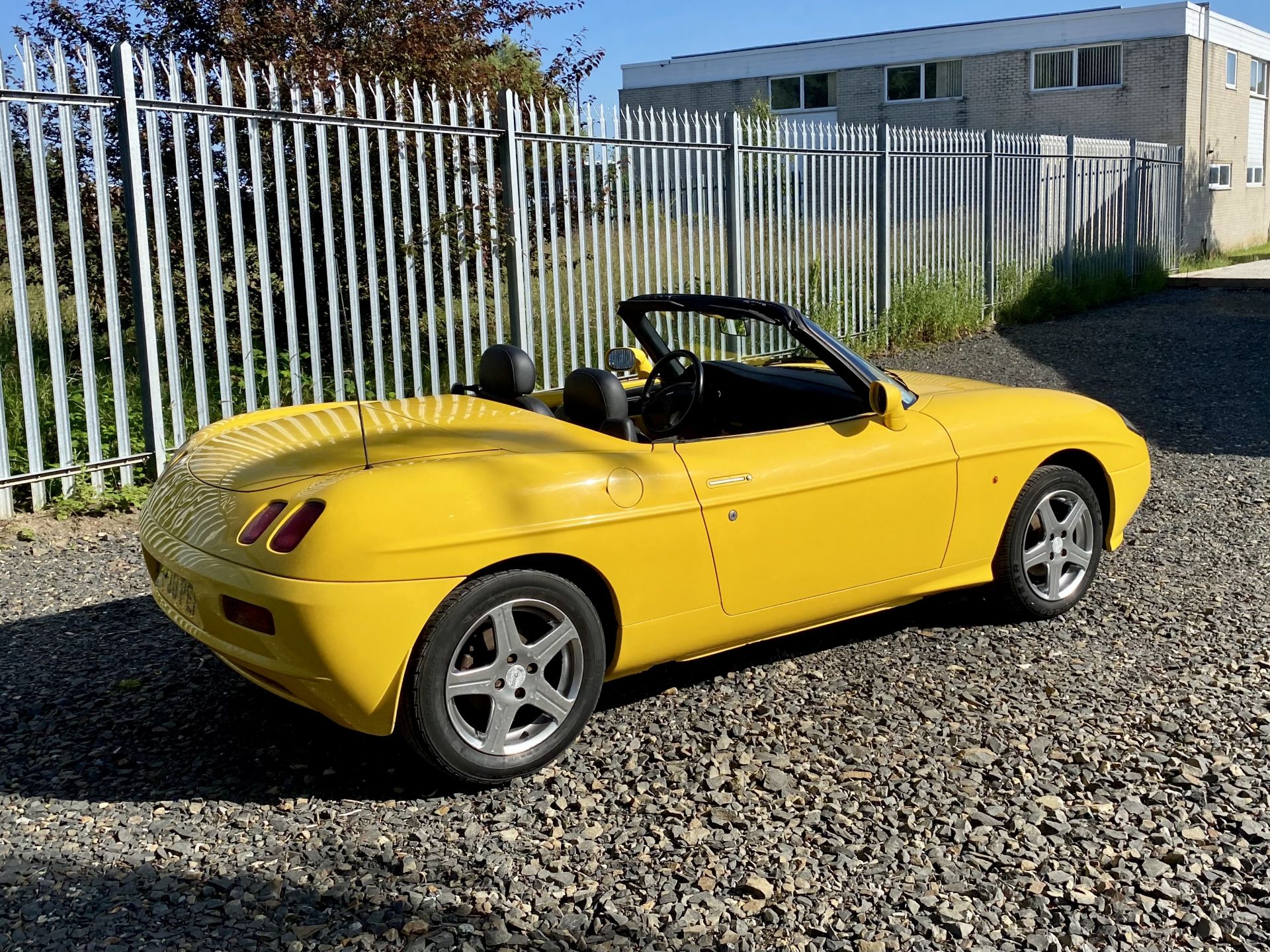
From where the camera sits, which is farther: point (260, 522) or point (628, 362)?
point (628, 362)

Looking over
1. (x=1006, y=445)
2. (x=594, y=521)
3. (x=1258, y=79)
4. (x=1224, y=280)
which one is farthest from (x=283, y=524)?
(x=1258, y=79)

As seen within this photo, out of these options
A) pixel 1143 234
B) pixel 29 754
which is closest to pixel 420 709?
pixel 29 754

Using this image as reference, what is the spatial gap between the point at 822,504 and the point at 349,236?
4781 mm

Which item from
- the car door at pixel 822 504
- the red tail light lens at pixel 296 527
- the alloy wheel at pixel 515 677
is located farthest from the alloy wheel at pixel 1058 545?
the red tail light lens at pixel 296 527

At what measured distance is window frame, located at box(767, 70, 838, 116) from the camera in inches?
1495

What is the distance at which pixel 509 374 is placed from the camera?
4.56 m

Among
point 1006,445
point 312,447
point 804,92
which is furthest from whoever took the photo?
point 804,92

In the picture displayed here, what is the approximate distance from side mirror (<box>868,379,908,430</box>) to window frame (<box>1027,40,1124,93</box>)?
32907 millimetres

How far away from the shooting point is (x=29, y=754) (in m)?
3.95

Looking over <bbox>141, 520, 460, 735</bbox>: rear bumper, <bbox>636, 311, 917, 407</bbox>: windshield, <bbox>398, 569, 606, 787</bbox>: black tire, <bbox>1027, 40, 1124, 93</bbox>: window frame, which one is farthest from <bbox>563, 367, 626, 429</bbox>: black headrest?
<bbox>1027, 40, 1124, 93</bbox>: window frame

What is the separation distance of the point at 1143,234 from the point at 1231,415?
14.1 metres

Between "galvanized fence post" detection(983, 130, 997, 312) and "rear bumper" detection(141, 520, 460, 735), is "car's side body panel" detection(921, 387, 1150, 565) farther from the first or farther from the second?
"galvanized fence post" detection(983, 130, 997, 312)

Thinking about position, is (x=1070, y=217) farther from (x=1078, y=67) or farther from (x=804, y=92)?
(x=804, y=92)

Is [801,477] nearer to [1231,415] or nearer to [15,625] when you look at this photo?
[15,625]
